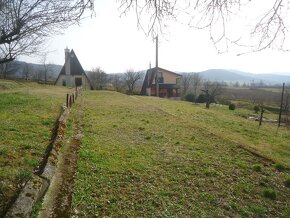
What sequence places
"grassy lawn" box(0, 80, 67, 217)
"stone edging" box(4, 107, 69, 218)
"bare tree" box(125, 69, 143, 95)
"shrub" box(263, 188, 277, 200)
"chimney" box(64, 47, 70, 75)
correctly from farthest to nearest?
"bare tree" box(125, 69, 143, 95)
"chimney" box(64, 47, 70, 75)
"shrub" box(263, 188, 277, 200)
"grassy lawn" box(0, 80, 67, 217)
"stone edging" box(4, 107, 69, 218)

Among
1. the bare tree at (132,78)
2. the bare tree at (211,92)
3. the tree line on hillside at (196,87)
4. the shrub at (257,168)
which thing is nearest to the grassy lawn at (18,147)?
the shrub at (257,168)

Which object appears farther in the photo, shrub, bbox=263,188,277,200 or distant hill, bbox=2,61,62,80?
distant hill, bbox=2,61,62,80

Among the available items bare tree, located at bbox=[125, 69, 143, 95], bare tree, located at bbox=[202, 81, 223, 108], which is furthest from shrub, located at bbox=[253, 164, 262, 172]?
bare tree, located at bbox=[125, 69, 143, 95]

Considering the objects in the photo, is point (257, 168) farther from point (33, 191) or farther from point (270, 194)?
point (33, 191)

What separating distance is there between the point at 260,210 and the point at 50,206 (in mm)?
3723

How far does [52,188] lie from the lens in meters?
4.95

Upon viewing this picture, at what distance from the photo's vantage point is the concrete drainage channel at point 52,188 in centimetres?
403

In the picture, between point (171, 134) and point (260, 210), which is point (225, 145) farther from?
point (260, 210)

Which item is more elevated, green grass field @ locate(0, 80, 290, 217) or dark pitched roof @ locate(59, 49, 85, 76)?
dark pitched roof @ locate(59, 49, 85, 76)

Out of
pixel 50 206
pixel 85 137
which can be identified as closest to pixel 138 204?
pixel 50 206

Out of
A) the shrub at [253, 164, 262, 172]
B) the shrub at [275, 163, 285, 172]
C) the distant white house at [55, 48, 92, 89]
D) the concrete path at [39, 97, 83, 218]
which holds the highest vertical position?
the distant white house at [55, 48, 92, 89]

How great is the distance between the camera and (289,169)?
746 cm

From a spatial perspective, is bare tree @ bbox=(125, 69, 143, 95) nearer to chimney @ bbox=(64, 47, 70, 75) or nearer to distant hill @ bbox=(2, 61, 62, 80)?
chimney @ bbox=(64, 47, 70, 75)

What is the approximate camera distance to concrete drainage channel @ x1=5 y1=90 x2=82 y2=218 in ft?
13.2
